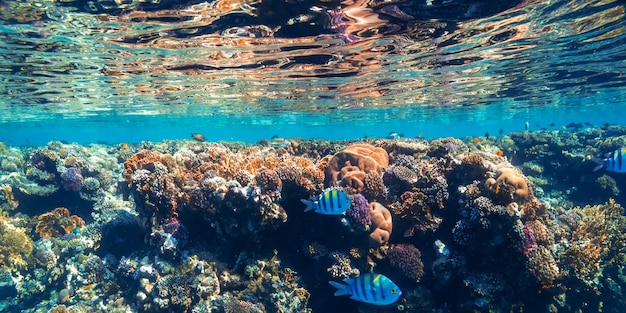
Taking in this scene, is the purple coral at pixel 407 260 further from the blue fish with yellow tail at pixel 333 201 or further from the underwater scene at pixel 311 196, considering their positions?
the blue fish with yellow tail at pixel 333 201

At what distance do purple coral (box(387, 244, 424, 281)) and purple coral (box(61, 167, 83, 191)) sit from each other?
11604 millimetres

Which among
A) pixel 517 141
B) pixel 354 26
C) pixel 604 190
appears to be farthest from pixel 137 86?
pixel 604 190

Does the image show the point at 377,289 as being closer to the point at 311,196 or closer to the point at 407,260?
the point at 407,260

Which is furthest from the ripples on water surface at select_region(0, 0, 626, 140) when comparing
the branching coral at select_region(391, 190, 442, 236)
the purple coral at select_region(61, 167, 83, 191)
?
the branching coral at select_region(391, 190, 442, 236)

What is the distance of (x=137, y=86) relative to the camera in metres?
20.4

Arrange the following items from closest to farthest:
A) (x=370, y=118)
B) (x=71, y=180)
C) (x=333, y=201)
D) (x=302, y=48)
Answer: (x=333, y=201), (x=71, y=180), (x=302, y=48), (x=370, y=118)

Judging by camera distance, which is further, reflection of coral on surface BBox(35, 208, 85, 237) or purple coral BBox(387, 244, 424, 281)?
reflection of coral on surface BBox(35, 208, 85, 237)

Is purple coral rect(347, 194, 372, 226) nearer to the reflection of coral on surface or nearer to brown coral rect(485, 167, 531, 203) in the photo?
brown coral rect(485, 167, 531, 203)

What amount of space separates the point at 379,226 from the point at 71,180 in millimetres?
11504

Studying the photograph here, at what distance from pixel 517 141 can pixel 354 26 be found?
42.8ft

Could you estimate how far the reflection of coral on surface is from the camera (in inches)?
423

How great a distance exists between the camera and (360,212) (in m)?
6.61

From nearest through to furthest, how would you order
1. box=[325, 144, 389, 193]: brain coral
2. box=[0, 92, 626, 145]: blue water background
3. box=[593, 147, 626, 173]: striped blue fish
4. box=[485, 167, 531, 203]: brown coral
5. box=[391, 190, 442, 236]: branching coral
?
box=[485, 167, 531, 203]: brown coral
box=[593, 147, 626, 173]: striped blue fish
box=[391, 190, 442, 236]: branching coral
box=[325, 144, 389, 193]: brain coral
box=[0, 92, 626, 145]: blue water background

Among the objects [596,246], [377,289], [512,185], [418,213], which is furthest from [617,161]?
[377,289]
